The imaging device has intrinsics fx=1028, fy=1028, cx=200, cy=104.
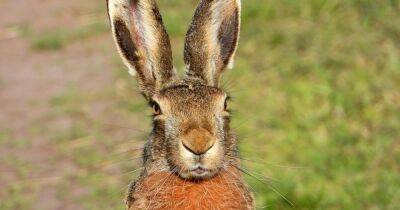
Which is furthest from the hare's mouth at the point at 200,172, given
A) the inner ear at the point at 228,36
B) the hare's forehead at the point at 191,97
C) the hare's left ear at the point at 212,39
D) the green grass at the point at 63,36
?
the green grass at the point at 63,36

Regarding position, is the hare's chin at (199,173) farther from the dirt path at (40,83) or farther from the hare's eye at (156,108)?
the dirt path at (40,83)

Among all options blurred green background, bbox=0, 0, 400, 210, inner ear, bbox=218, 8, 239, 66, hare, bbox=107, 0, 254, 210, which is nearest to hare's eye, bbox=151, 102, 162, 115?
hare, bbox=107, 0, 254, 210

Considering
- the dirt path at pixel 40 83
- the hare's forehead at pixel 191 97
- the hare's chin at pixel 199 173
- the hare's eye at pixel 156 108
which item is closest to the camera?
the hare's chin at pixel 199 173

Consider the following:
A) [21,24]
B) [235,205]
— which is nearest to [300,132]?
[235,205]

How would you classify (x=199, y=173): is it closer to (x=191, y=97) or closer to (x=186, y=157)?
(x=186, y=157)

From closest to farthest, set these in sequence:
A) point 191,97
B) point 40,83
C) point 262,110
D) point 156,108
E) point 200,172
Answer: point 200,172
point 191,97
point 156,108
point 262,110
point 40,83

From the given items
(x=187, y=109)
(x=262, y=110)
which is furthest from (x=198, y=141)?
(x=262, y=110)

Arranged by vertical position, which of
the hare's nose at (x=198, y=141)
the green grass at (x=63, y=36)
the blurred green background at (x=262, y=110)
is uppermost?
the green grass at (x=63, y=36)

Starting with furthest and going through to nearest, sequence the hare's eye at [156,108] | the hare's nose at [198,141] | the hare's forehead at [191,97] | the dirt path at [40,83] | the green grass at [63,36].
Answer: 1. the green grass at [63,36]
2. the dirt path at [40,83]
3. the hare's eye at [156,108]
4. the hare's forehead at [191,97]
5. the hare's nose at [198,141]
